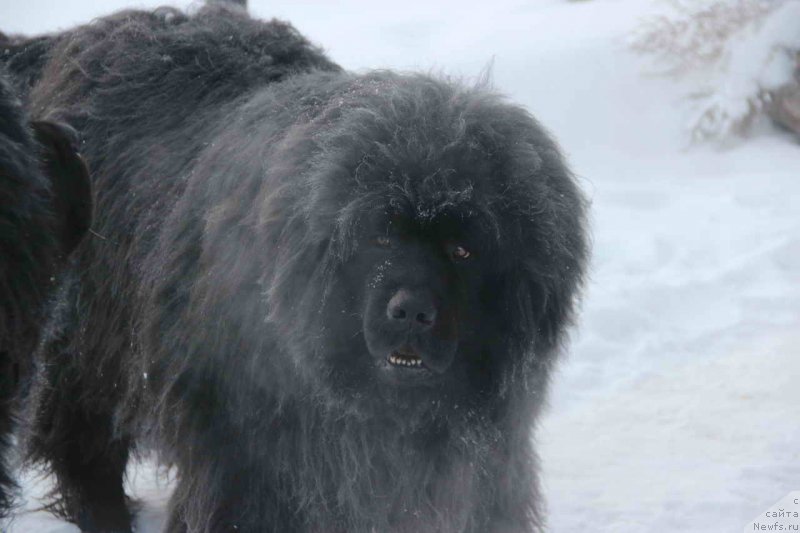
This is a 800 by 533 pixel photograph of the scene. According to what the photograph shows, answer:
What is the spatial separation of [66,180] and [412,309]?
976mm

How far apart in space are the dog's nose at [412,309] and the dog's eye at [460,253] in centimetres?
21

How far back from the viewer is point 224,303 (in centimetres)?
320

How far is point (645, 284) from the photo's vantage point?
21.0ft

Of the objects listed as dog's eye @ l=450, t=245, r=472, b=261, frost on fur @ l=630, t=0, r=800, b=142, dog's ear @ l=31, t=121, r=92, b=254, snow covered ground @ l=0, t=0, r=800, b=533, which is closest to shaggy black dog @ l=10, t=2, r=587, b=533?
dog's eye @ l=450, t=245, r=472, b=261

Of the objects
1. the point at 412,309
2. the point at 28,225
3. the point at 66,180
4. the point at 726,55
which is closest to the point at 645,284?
the point at 726,55

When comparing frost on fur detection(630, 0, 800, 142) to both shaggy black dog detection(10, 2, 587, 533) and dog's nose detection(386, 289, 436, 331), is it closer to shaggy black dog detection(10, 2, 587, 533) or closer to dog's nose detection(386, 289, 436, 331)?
shaggy black dog detection(10, 2, 587, 533)

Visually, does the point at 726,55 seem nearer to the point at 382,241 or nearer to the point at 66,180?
the point at 382,241

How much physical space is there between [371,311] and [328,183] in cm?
41

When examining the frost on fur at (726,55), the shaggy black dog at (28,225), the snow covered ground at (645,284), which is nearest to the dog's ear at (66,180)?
the shaggy black dog at (28,225)

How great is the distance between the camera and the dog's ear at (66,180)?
251cm

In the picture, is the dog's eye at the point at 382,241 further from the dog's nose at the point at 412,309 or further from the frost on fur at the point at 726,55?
the frost on fur at the point at 726,55

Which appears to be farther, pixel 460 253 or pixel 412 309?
pixel 460 253

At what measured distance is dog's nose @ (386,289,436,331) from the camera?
279 centimetres

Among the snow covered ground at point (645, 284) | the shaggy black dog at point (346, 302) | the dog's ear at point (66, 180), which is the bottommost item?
the snow covered ground at point (645, 284)
